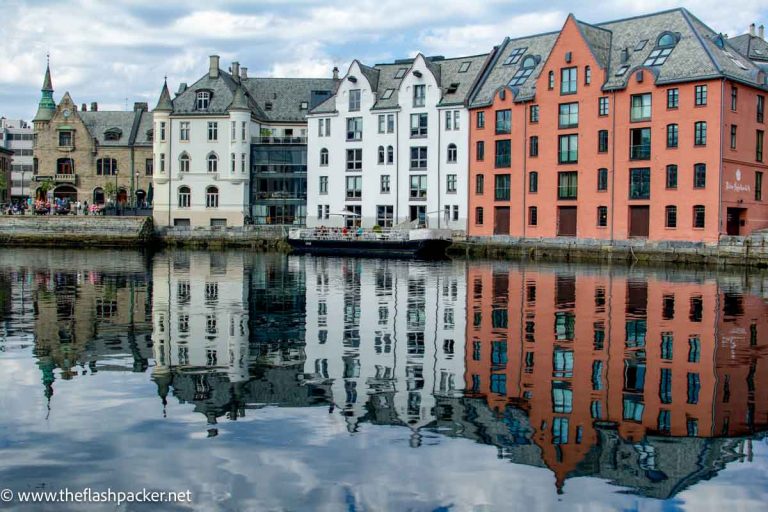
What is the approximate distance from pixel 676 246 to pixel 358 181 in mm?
34714

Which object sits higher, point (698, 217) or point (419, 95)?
point (419, 95)

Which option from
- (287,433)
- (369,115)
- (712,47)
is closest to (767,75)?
(712,47)

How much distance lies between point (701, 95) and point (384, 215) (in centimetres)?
3232

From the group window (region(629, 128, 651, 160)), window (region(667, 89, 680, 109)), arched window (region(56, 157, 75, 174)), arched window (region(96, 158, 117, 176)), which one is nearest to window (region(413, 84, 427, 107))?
window (region(629, 128, 651, 160))

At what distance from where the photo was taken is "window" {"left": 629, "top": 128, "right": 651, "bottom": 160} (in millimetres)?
66062

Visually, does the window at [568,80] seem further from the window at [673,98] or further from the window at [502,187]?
A: the window at [502,187]

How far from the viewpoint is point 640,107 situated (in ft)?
218

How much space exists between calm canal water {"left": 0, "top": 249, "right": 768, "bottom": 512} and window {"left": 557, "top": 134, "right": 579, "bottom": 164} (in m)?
37.8

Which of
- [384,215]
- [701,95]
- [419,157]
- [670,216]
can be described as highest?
[701,95]

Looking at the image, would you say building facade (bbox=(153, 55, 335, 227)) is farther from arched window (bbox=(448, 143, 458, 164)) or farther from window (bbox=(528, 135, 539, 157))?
window (bbox=(528, 135, 539, 157))

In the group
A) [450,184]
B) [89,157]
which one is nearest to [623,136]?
[450,184]

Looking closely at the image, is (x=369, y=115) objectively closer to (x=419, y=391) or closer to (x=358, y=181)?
(x=358, y=181)

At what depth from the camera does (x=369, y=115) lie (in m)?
86.1

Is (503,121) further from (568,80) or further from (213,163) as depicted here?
(213,163)
